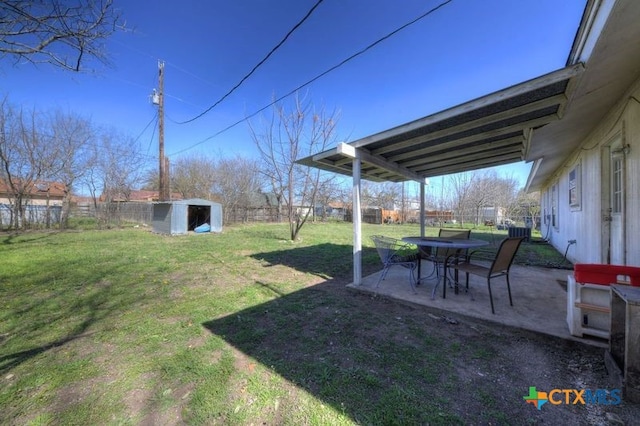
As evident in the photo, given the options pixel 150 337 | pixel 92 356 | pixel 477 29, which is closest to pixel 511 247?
pixel 477 29

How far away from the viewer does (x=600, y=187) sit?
3807 millimetres

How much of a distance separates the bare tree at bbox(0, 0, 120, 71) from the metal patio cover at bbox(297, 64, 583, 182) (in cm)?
309

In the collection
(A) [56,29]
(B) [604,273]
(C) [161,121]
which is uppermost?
(C) [161,121]

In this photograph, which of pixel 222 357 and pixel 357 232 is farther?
pixel 357 232

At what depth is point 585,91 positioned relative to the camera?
2.52 meters

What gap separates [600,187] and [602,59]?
109 inches

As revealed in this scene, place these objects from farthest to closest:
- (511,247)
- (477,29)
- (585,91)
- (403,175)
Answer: (403,175)
(477,29)
(511,247)
(585,91)

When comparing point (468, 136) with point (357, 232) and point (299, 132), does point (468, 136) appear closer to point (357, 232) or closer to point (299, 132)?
point (357, 232)

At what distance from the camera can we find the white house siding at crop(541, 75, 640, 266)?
8.73ft

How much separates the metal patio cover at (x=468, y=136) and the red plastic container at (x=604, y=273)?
156 cm

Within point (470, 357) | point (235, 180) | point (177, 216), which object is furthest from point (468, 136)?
point (235, 180)

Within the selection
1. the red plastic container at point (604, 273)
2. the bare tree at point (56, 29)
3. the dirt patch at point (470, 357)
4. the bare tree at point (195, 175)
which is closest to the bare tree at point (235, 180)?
the bare tree at point (195, 175)

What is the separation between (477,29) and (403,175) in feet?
8.82

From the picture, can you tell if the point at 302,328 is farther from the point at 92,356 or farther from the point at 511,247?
the point at 511,247
